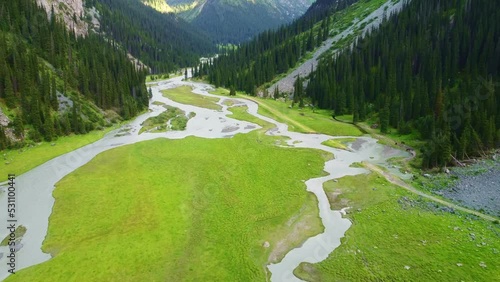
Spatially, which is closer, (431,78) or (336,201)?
(336,201)


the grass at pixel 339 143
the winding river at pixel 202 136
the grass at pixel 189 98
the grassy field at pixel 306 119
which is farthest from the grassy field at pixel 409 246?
the grass at pixel 189 98

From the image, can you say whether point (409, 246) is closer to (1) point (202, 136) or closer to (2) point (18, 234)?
(2) point (18, 234)

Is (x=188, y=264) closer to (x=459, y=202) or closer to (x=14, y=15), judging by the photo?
(x=459, y=202)

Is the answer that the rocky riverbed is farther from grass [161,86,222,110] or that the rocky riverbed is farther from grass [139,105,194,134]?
grass [161,86,222,110]

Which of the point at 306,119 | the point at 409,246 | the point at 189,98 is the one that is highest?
the point at 189,98

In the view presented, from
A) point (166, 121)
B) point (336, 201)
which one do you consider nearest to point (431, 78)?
point (336, 201)

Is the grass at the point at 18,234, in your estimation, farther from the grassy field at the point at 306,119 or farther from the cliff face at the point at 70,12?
the cliff face at the point at 70,12
